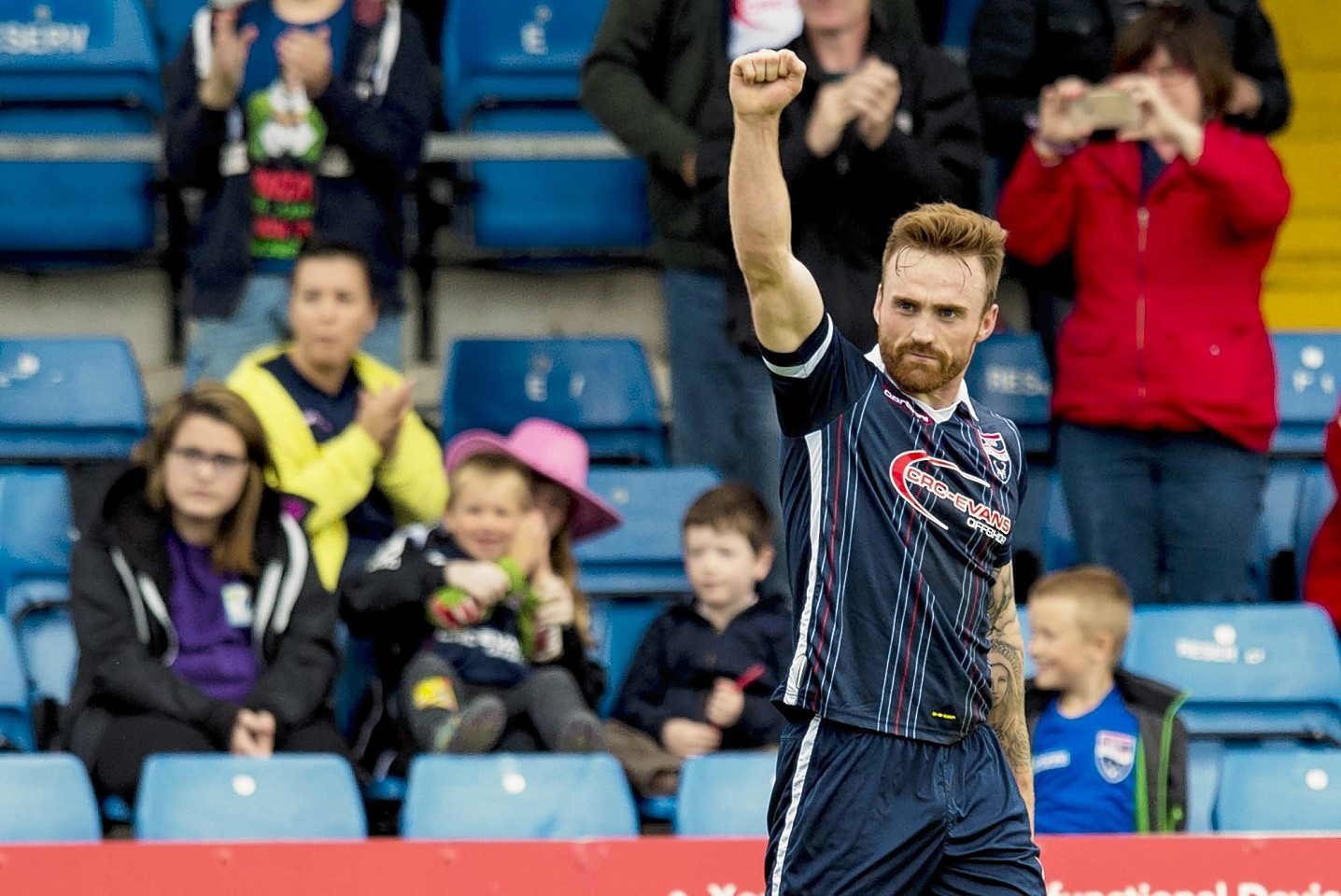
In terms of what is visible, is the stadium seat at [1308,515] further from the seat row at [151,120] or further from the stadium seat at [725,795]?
the stadium seat at [725,795]

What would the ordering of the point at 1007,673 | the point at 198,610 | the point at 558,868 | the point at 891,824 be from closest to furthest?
1. the point at 891,824
2. the point at 1007,673
3. the point at 558,868
4. the point at 198,610

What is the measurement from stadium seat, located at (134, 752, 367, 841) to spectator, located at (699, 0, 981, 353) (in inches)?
74.1

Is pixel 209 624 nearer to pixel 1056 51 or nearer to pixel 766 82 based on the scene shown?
pixel 766 82

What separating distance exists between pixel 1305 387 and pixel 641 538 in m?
2.43

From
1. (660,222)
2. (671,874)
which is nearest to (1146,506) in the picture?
(660,222)

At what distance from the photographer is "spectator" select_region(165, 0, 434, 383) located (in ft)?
21.7

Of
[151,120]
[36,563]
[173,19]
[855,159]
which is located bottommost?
[36,563]

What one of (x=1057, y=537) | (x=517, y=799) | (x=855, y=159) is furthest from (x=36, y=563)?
(x=1057, y=537)

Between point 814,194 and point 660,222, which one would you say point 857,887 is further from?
point 660,222

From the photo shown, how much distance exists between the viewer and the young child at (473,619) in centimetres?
524

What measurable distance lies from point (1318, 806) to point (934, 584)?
219 cm

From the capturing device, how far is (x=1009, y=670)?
3.82 metres

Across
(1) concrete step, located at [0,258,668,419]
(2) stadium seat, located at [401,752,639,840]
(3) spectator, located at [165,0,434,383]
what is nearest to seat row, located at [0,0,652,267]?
(1) concrete step, located at [0,258,668,419]

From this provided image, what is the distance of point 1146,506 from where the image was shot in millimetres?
6359
